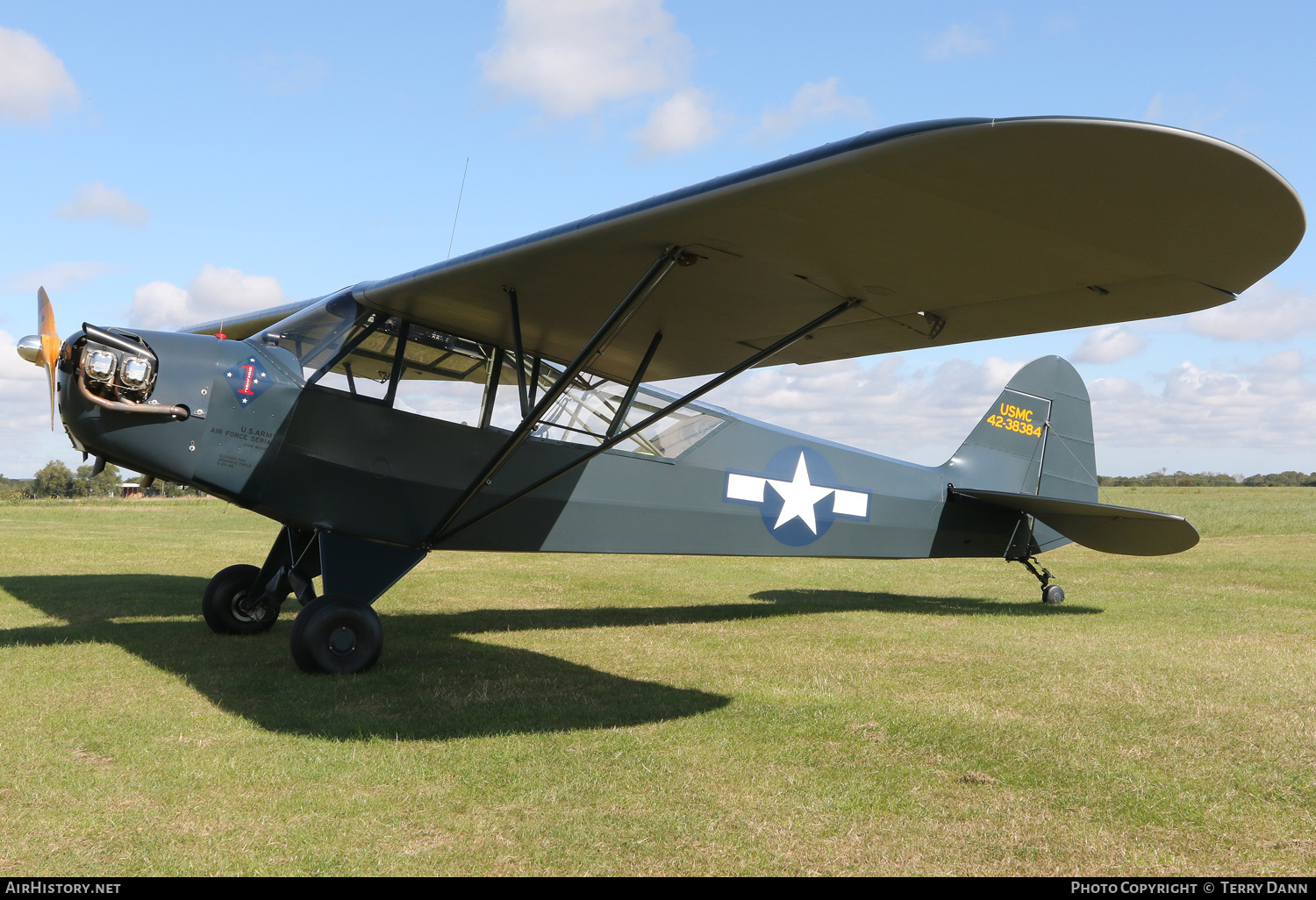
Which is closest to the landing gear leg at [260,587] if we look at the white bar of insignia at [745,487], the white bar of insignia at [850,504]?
the white bar of insignia at [745,487]

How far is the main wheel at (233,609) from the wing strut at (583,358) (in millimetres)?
1959

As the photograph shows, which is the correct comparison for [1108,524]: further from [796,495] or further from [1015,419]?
[796,495]

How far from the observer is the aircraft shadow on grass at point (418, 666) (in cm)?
440

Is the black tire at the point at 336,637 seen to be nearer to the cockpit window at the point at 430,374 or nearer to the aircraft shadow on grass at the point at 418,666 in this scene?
the aircraft shadow on grass at the point at 418,666

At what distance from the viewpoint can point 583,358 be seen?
15.5 feet

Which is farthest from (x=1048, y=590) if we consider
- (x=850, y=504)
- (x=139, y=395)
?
(x=139, y=395)

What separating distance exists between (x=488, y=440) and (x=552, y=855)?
3.89 meters

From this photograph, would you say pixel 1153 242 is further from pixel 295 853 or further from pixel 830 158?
pixel 295 853

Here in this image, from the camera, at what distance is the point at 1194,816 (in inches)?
126

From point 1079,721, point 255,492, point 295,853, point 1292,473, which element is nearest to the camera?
point 295,853

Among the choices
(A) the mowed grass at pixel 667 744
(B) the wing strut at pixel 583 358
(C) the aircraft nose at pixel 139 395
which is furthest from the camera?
(C) the aircraft nose at pixel 139 395

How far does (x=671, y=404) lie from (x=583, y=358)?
1.04 meters

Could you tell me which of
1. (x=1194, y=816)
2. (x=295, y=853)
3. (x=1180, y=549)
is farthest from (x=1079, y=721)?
(x=1180, y=549)

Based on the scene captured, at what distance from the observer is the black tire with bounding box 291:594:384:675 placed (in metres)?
5.21
